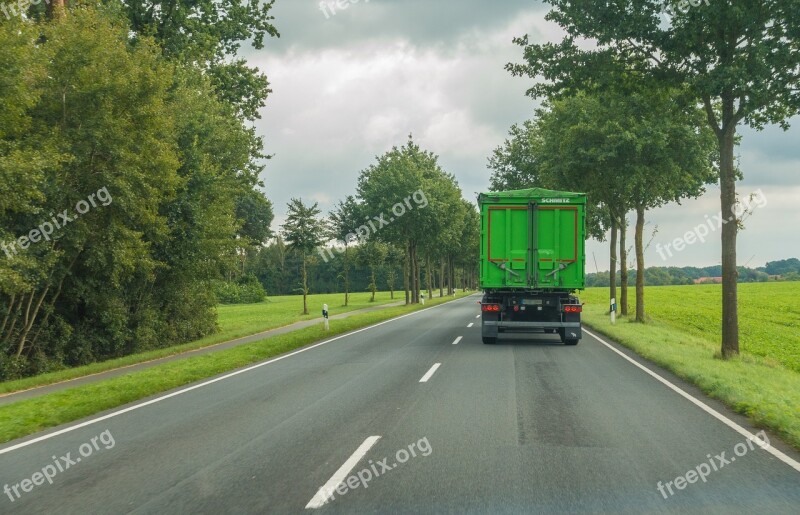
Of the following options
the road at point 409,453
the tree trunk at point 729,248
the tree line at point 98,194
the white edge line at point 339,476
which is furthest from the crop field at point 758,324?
the tree line at point 98,194

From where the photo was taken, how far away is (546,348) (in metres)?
16.7

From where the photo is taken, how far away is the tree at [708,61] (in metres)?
13.2

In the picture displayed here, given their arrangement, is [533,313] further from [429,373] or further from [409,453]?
[409,453]

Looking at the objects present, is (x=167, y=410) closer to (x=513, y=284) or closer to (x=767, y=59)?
(x=513, y=284)

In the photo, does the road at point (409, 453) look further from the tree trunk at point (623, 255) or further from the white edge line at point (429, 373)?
the tree trunk at point (623, 255)

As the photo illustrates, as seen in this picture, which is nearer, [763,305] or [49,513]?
[49,513]

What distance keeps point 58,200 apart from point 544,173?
1942 centimetres

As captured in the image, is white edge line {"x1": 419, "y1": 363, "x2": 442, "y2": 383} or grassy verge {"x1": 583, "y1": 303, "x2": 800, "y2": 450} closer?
grassy verge {"x1": 583, "y1": 303, "x2": 800, "y2": 450}

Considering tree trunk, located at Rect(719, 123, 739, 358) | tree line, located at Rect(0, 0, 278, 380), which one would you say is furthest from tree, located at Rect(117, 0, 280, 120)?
tree trunk, located at Rect(719, 123, 739, 358)

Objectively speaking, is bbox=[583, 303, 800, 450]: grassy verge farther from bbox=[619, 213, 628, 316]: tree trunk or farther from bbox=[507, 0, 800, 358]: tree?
bbox=[619, 213, 628, 316]: tree trunk

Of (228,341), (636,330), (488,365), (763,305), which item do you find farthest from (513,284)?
(763,305)

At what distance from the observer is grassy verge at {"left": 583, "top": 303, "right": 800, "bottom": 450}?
789cm

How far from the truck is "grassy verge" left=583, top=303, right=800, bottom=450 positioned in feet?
7.11

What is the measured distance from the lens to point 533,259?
17.2 metres
